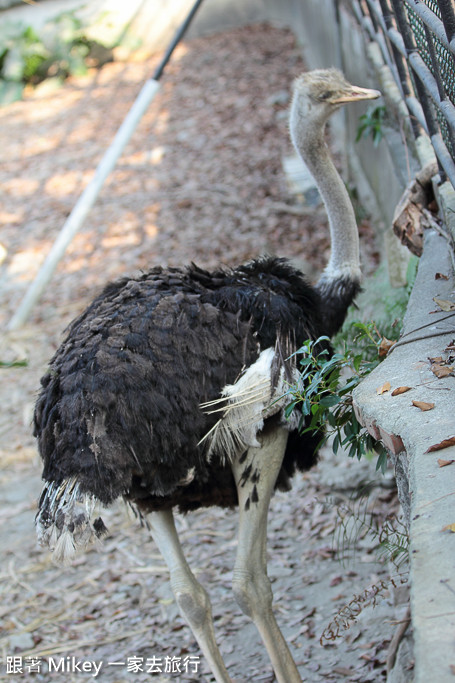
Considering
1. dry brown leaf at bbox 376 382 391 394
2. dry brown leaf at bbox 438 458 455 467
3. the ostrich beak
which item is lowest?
dry brown leaf at bbox 376 382 391 394

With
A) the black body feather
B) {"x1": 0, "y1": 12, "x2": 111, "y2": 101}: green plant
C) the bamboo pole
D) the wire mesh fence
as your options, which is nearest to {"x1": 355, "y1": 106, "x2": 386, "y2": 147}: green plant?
the wire mesh fence

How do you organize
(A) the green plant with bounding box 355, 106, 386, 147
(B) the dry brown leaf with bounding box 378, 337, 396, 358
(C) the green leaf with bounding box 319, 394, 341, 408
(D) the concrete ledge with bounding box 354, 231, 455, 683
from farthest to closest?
1. (A) the green plant with bounding box 355, 106, 386, 147
2. (B) the dry brown leaf with bounding box 378, 337, 396, 358
3. (C) the green leaf with bounding box 319, 394, 341, 408
4. (D) the concrete ledge with bounding box 354, 231, 455, 683

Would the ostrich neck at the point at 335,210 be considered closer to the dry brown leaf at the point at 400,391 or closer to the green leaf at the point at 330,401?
the green leaf at the point at 330,401

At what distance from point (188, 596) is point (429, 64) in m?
2.18

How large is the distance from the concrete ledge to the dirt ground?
0.71 metres

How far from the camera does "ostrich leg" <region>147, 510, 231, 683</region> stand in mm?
2967

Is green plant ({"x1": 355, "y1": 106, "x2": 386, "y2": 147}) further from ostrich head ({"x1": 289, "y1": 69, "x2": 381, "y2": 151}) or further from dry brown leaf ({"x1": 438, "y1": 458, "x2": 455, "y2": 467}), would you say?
dry brown leaf ({"x1": 438, "y1": 458, "x2": 455, "y2": 467})

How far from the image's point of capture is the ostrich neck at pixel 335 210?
3525mm

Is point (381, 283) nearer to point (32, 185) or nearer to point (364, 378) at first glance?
point (364, 378)

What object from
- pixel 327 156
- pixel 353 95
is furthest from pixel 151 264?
pixel 353 95

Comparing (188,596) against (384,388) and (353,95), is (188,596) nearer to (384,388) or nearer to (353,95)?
(384,388)

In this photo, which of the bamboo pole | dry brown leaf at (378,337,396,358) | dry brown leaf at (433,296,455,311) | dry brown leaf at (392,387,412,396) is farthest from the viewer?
the bamboo pole

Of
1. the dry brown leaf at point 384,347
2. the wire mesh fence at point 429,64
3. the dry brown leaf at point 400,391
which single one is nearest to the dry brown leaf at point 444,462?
the dry brown leaf at point 400,391

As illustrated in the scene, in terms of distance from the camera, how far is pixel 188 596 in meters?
2.96
